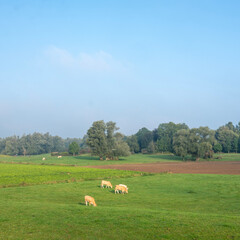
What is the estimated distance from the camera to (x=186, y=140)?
101 m

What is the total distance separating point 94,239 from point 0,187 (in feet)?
86.7

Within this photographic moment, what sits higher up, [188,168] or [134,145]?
[134,145]

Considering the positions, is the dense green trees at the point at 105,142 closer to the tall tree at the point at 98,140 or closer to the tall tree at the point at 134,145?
the tall tree at the point at 98,140

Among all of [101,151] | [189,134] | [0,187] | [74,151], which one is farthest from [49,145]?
[0,187]

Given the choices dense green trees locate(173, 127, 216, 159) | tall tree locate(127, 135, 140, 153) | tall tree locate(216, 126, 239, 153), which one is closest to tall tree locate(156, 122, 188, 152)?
tall tree locate(127, 135, 140, 153)

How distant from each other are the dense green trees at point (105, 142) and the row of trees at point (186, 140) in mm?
21318

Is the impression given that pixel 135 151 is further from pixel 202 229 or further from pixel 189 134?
pixel 202 229

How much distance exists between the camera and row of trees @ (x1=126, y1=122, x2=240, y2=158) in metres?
→ 100

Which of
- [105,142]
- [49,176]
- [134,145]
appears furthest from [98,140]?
[134,145]

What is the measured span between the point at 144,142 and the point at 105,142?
72.4 meters

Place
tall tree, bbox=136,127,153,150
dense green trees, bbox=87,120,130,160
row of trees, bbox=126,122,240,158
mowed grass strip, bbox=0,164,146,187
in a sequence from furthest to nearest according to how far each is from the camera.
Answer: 1. tall tree, bbox=136,127,153,150
2. dense green trees, bbox=87,120,130,160
3. row of trees, bbox=126,122,240,158
4. mowed grass strip, bbox=0,164,146,187

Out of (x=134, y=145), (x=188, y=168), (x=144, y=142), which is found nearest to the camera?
(x=188, y=168)

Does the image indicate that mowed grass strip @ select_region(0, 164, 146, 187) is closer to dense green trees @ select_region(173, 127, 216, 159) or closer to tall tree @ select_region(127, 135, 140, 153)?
dense green trees @ select_region(173, 127, 216, 159)

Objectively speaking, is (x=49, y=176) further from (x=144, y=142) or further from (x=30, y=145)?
(x=30, y=145)
